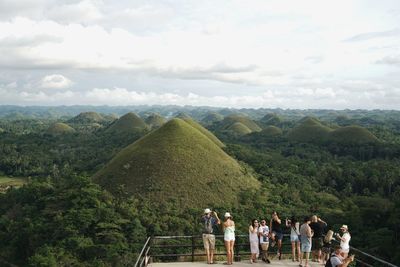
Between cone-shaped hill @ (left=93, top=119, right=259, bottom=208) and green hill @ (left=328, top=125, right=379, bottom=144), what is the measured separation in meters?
62.5

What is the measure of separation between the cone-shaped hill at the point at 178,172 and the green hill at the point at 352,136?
6252 centimetres

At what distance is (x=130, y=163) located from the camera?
55688 mm

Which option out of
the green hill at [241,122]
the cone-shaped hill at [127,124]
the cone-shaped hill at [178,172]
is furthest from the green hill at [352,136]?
the cone-shaped hill at [127,124]

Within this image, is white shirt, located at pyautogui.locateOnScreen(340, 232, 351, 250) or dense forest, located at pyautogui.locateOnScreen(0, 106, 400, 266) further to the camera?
dense forest, located at pyautogui.locateOnScreen(0, 106, 400, 266)

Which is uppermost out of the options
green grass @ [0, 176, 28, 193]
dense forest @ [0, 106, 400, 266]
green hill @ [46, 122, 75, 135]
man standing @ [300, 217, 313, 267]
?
man standing @ [300, 217, 313, 267]

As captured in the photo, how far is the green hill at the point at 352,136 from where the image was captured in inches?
4405

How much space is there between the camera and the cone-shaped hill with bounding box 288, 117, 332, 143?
125312 millimetres

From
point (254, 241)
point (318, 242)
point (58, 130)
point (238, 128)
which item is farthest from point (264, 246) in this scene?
point (58, 130)

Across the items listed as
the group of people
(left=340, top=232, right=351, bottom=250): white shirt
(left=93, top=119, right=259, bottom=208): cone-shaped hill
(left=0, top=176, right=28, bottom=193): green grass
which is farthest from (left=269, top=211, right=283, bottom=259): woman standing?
(left=0, top=176, right=28, bottom=193): green grass

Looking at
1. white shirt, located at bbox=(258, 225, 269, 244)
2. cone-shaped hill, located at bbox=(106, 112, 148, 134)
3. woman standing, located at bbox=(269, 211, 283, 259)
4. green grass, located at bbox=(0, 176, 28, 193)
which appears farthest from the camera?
cone-shaped hill, located at bbox=(106, 112, 148, 134)

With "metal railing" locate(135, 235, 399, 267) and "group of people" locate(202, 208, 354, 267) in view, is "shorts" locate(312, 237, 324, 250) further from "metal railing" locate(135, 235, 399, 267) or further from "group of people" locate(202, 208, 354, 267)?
"metal railing" locate(135, 235, 399, 267)

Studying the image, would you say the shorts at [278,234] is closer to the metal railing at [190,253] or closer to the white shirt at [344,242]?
the metal railing at [190,253]

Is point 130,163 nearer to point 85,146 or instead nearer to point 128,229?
point 128,229

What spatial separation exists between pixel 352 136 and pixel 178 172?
76497 millimetres
